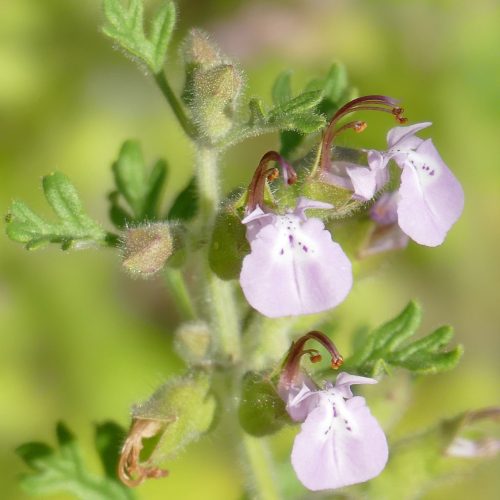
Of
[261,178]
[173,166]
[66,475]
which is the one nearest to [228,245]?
[261,178]

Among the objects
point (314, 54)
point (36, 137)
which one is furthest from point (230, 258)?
point (314, 54)

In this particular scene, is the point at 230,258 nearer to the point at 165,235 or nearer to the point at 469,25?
the point at 165,235

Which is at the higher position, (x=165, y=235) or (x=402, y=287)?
(x=165, y=235)

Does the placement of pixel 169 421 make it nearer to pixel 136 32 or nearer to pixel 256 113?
pixel 256 113

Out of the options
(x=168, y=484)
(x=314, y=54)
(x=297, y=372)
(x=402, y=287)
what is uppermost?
(x=314, y=54)

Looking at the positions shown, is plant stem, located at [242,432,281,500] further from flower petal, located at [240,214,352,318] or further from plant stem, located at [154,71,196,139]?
plant stem, located at [154,71,196,139]

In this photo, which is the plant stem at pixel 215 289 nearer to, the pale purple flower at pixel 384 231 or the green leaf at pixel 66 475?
the pale purple flower at pixel 384 231
